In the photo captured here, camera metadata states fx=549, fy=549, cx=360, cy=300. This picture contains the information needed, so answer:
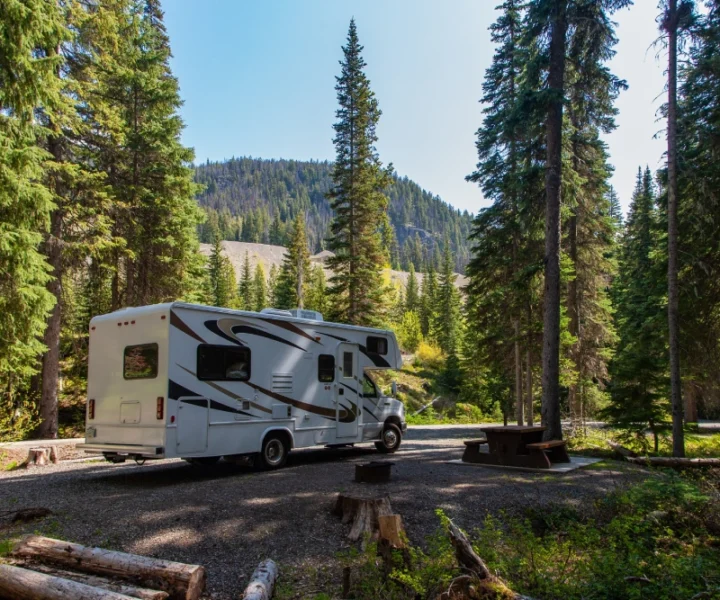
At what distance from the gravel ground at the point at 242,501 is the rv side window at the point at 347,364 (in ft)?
6.21

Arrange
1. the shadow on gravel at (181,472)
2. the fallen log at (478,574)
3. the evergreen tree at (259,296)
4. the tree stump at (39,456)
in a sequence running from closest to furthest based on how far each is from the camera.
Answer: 1. the fallen log at (478,574)
2. the shadow on gravel at (181,472)
3. the tree stump at (39,456)
4. the evergreen tree at (259,296)

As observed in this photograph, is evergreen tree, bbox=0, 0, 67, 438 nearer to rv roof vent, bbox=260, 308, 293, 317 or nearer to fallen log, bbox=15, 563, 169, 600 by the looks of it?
rv roof vent, bbox=260, 308, 293, 317

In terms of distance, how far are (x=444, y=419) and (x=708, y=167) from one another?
23697 millimetres

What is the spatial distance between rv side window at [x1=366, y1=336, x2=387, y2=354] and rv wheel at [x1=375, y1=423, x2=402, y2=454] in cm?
190

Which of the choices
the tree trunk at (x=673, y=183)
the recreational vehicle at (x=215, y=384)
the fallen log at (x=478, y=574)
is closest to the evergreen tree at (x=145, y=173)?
the recreational vehicle at (x=215, y=384)

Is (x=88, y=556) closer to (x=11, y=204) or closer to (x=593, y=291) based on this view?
(x=11, y=204)

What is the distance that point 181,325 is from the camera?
9188 millimetres

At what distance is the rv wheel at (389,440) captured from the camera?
44.2 feet

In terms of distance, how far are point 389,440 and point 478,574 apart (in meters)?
9.41

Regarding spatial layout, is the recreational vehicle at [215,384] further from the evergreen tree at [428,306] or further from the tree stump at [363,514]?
the evergreen tree at [428,306]

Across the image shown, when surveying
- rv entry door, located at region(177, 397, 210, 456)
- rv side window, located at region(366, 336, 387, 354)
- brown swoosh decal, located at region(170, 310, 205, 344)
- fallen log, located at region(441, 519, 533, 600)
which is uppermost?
brown swoosh decal, located at region(170, 310, 205, 344)

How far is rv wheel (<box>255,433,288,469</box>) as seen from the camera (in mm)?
10422

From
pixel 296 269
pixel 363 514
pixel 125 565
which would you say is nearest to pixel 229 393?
pixel 363 514

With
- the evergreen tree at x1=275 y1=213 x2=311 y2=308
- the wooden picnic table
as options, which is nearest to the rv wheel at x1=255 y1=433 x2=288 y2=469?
the wooden picnic table
